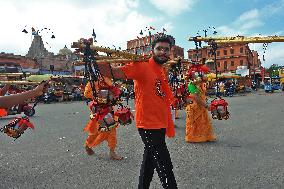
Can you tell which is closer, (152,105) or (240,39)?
(152,105)

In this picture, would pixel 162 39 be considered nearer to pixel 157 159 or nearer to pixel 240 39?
pixel 157 159

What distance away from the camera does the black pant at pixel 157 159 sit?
340cm

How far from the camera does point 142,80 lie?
141 inches

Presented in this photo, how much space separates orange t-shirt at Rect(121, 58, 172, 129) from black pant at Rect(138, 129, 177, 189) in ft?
0.30

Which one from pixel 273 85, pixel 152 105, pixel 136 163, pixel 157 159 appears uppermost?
pixel 152 105

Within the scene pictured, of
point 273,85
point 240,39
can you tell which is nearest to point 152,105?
point 240,39

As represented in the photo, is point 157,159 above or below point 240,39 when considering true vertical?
below

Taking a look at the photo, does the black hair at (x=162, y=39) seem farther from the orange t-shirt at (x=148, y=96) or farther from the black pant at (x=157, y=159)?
the black pant at (x=157, y=159)

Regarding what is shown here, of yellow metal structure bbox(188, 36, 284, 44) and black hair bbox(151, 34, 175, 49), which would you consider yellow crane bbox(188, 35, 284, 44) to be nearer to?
yellow metal structure bbox(188, 36, 284, 44)

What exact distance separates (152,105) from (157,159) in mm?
574

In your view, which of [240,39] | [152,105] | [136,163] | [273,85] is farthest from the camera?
[273,85]

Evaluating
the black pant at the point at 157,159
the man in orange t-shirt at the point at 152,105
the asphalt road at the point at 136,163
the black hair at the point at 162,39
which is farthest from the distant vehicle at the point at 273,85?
the black pant at the point at 157,159

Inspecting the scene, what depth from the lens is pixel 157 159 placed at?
346 centimetres

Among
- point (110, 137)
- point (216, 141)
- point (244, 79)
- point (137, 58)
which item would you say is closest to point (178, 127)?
point (216, 141)
